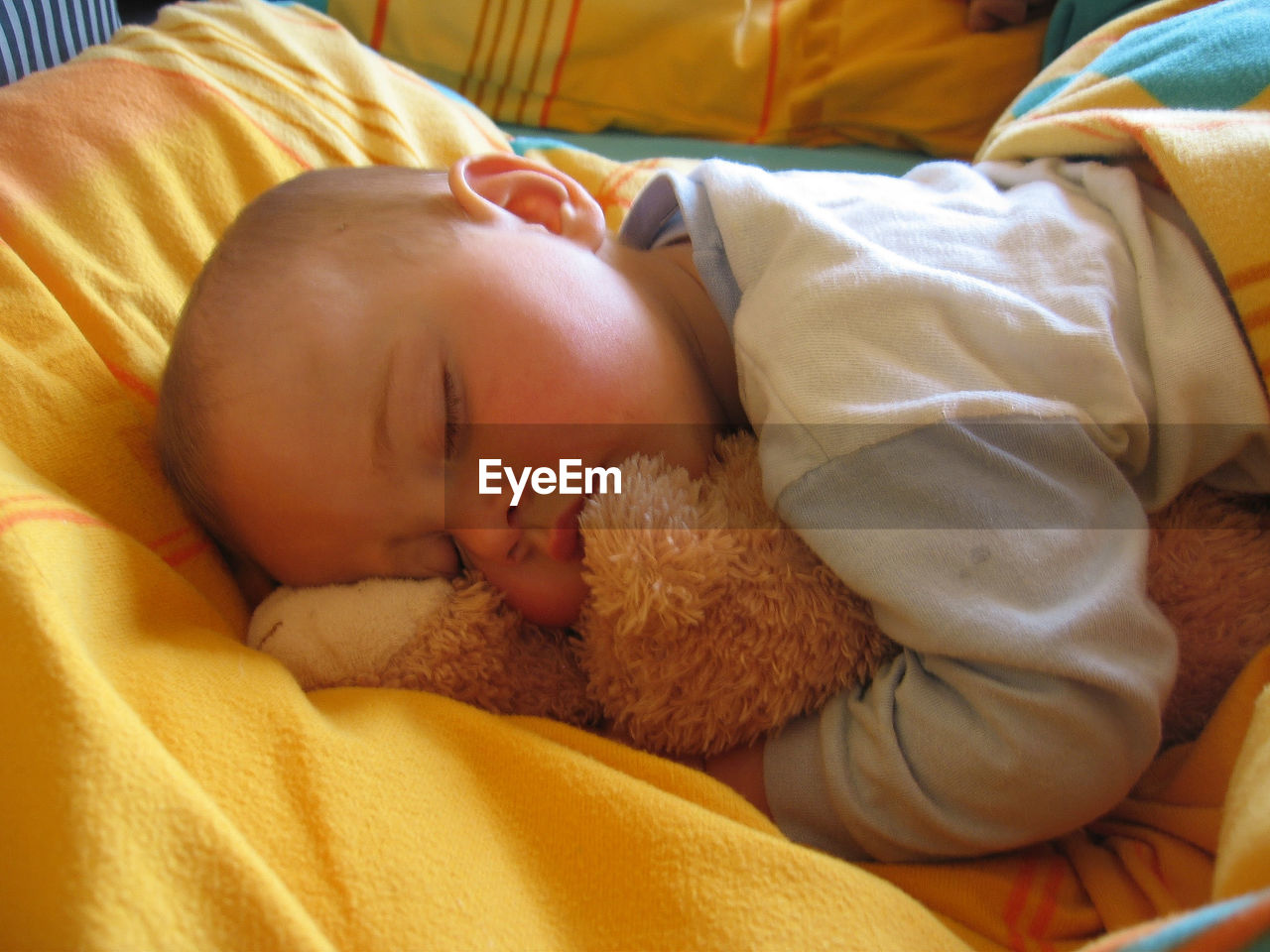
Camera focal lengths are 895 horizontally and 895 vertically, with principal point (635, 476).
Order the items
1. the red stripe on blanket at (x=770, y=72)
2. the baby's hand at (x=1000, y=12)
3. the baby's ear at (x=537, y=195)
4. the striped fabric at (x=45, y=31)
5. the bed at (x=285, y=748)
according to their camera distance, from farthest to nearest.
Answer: the red stripe on blanket at (x=770, y=72), the baby's hand at (x=1000, y=12), the striped fabric at (x=45, y=31), the baby's ear at (x=537, y=195), the bed at (x=285, y=748)

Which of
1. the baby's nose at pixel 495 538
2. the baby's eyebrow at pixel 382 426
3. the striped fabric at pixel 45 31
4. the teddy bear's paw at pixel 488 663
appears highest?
the striped fabric at pixel 45 31

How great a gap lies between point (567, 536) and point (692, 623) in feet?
0.41

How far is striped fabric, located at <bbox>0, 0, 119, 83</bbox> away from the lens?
94cm

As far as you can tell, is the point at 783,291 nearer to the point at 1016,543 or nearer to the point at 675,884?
the point at 1016,543

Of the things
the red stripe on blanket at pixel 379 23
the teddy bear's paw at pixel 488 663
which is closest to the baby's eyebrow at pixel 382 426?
the teddy bear's paw at pixel 488 663

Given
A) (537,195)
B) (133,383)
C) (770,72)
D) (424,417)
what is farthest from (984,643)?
(770,72)

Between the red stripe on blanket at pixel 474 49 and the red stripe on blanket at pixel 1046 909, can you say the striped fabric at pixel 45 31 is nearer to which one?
the red stripe on blanket at pixel 474 49

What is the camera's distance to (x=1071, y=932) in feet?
1.87

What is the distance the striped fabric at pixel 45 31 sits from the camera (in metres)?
0.94

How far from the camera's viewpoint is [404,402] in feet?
2.19

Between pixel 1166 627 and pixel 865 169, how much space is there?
0.90 meters

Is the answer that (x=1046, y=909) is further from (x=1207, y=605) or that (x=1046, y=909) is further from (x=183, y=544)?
(x=183, y=544)

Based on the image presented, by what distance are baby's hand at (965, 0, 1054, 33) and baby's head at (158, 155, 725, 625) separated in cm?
94

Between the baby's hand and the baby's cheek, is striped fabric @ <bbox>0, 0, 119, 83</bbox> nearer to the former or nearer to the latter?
the baby's cheek
